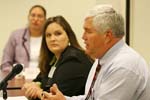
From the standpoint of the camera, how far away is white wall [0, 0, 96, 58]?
16.9ft

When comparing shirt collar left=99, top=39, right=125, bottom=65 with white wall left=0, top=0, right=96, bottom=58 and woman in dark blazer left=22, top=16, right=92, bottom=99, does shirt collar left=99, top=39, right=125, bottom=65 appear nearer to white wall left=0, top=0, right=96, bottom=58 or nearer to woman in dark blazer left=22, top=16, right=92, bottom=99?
woman in dark blazer left=22, top=16, right=92, bottom=99

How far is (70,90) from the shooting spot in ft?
7.88

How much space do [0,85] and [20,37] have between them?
2.31 metres

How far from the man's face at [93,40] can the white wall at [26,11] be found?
3360 millimetres

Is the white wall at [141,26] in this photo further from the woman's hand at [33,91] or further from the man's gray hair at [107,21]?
the man's gray hair at [107,21]

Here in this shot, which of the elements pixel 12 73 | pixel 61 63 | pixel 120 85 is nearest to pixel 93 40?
pixel 120 85

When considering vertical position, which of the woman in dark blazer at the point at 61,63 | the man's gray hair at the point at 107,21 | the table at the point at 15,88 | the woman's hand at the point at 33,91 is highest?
→ the man's gray hair at the point at 107,21

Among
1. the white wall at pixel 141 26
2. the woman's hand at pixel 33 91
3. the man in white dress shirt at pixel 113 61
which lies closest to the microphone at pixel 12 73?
the woman's hand at pixel 33 91

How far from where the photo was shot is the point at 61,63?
2.51 meters

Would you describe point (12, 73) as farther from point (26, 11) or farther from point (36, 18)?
point (26, 11)

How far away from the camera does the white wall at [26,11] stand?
5160 mm

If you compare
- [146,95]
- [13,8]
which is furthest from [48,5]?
[146,95]

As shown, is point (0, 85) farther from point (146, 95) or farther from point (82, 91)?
point (146, 95)

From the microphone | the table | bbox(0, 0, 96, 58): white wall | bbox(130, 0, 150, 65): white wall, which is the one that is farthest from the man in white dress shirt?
bbox(0, 0, 96, 58): white wall
